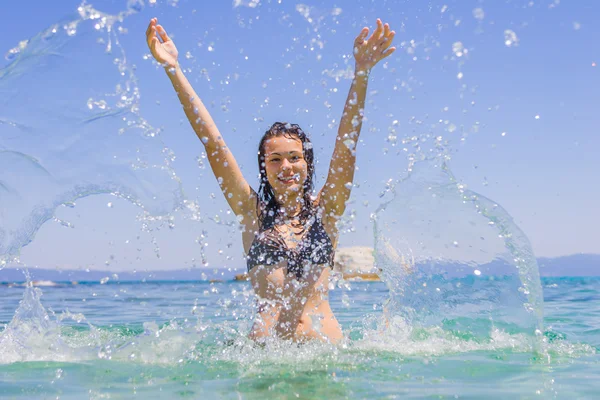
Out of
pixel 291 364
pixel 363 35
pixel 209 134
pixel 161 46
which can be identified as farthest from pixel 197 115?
pixel 291 364

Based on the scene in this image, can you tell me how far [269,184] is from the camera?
4.77 m

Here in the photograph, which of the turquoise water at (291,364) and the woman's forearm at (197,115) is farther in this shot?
the woman's forearm at (197,115)

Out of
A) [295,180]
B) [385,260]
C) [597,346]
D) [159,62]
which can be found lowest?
[597,346]

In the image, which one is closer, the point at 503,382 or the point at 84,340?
the point at 503,382

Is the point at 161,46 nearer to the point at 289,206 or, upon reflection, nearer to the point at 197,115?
the point at 197,115

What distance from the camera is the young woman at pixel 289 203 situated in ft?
14.4

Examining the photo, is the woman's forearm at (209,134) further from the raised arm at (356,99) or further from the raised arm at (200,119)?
the raised arm at (356,99)

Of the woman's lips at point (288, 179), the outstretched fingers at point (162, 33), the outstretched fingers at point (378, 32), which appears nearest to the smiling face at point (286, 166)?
the woman's lips at point (288, 179)

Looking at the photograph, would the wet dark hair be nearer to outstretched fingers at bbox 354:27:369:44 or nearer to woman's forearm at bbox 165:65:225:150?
woman's forearm at bbox 165:65:225:150

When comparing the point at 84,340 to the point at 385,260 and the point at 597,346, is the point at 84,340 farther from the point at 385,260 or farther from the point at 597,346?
the point at 597,346

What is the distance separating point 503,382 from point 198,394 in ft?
5.30

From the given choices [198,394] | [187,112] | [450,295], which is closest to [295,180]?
[187,112]

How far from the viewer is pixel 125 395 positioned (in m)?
3.03

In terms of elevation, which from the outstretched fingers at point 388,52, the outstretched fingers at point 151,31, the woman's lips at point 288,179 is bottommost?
the woman's lips at point 288,179
